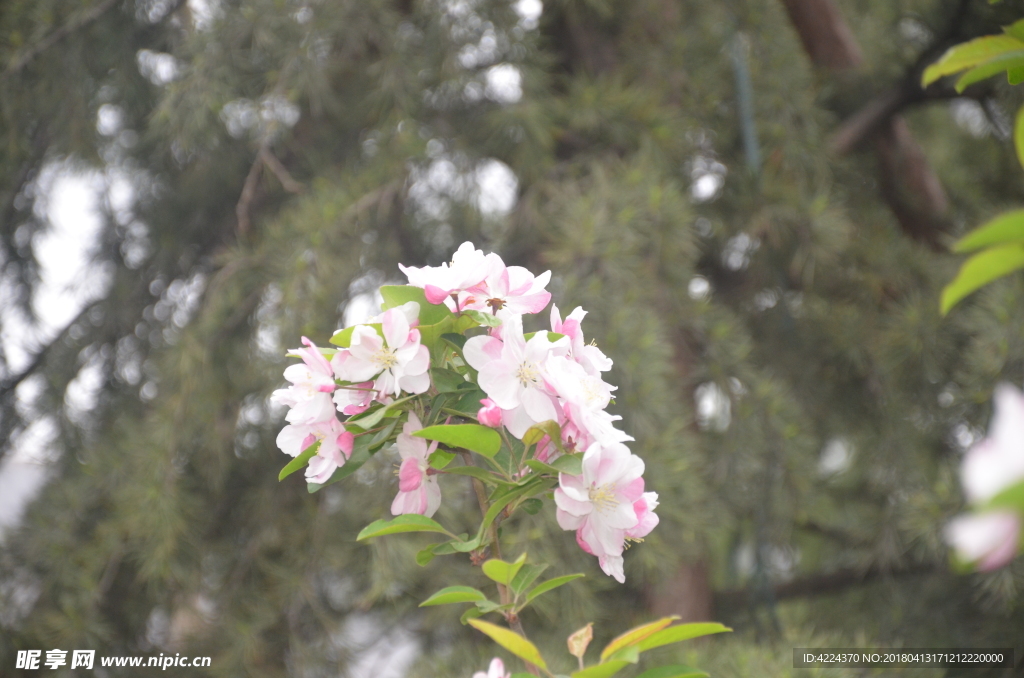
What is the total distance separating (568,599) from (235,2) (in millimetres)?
1098

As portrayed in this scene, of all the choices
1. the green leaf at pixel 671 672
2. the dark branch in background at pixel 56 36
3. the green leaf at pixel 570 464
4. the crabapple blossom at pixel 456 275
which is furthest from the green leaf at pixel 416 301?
the dark branch in background at pixel 56 36

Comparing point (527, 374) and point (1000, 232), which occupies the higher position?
point (1000, 232)

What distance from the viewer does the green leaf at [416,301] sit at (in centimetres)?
39

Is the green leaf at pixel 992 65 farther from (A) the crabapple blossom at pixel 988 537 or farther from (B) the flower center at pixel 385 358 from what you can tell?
(B) the flower center at pixel 385 358


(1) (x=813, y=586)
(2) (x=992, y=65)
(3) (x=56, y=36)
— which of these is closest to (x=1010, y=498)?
(2) (x=992, y=65)

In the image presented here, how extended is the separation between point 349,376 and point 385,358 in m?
0.02

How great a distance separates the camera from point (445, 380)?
0.39 metres

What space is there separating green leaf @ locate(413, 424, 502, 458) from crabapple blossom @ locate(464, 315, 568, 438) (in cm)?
2

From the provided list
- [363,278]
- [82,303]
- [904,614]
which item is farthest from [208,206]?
[904,614]

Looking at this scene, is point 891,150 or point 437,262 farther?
point 891,150

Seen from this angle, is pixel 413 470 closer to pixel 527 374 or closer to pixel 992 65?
pixel 527 374

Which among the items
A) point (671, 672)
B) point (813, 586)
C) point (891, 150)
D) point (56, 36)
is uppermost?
point (56, 36)

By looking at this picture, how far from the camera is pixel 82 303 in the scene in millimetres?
1306

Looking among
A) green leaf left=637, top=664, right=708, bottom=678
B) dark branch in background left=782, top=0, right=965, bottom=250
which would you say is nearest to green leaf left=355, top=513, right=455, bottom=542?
green leaf left=637, top=664, right=708, bottom=678
